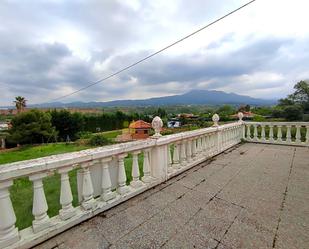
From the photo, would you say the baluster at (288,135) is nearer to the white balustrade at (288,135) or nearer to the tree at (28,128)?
the white balustrade at (288,135)

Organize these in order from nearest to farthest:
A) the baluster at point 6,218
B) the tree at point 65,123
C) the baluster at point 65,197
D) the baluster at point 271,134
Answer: the baluster at point 6,218
the baluster at point 65,197
the baluster at point 271,134
the tree at point 65,123

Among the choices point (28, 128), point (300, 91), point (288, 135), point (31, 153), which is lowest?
point (31, 153)

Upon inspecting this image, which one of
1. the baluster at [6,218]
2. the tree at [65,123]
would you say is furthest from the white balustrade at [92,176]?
the tree at [65,123]

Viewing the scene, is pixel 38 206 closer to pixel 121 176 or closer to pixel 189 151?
pixel 121 176

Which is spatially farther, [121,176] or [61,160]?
[121,176]

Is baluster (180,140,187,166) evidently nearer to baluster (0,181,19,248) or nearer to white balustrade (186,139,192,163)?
white balustrade (186,139,192,163)

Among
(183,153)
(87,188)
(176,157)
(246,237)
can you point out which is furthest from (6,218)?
(183,153)

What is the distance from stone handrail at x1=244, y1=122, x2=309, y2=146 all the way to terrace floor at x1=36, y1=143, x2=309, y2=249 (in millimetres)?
3318

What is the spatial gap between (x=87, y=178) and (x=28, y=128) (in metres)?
28.7

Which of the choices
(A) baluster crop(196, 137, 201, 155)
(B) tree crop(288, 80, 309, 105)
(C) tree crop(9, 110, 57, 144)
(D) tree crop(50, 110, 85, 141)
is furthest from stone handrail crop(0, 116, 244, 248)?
(D) tree crop(50, 110, 85, 141)

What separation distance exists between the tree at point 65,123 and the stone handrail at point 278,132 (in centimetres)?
3180

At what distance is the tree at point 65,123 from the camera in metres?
32.6

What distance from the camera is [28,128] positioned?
81.5 feet

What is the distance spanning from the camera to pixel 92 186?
76.7 inches
